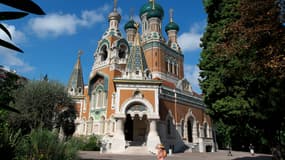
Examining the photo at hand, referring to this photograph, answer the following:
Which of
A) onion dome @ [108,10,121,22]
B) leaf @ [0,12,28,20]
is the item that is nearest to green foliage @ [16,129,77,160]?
leaf @ [0,12,28,20]

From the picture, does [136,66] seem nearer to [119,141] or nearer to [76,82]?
[119,141]

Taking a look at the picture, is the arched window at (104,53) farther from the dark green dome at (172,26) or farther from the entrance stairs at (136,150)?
the entrance stairs at (136,150)

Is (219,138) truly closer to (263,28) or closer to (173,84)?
(173,84)

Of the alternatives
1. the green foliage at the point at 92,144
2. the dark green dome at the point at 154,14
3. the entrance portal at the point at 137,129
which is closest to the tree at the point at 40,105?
the green foliage at the point at 92,144

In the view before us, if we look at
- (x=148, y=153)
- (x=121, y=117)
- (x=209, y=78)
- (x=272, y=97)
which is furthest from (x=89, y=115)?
(x=272, y=97)

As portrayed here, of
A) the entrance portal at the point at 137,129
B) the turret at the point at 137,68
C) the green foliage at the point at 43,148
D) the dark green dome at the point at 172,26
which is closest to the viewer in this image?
the green foliage at the point at 43,148

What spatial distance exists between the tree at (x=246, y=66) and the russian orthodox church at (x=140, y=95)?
8.77 metres

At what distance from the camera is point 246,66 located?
29.3 feet

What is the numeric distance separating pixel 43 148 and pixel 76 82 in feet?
81.4

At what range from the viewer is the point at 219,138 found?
39.1 meters

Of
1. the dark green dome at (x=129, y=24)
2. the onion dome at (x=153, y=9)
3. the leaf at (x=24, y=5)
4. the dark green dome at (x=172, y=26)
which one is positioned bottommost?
the leaf at (x=24, y=5)

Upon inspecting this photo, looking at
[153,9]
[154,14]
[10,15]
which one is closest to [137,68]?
[154,14]

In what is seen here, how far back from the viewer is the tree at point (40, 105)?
1478cm

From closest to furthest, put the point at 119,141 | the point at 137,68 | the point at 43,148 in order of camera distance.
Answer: the point at 43,148 < the point at 119,141 < the point at 137,68
